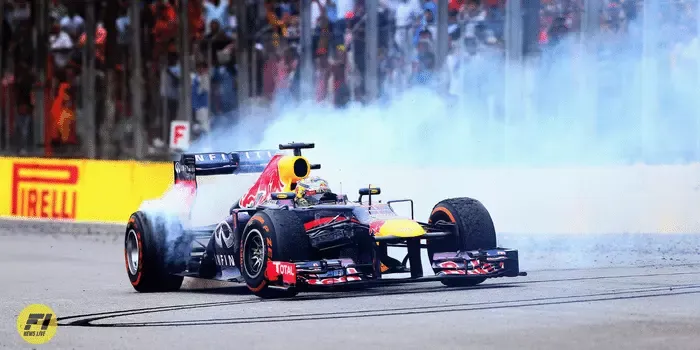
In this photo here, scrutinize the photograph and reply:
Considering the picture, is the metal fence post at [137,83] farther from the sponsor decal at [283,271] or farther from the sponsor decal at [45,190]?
the sponsor decal at [283,271]

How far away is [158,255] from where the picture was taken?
15242 mm

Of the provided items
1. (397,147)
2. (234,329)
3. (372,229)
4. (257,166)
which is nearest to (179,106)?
(397,147)

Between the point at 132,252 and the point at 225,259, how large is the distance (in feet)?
4.88

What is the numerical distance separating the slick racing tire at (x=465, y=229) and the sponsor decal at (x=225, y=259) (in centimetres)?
201

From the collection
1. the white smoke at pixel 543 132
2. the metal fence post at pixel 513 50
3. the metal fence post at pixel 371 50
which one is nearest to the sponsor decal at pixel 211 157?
the white smoke at pixel 543 132

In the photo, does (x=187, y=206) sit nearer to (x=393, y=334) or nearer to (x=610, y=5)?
(x=393, y=334)

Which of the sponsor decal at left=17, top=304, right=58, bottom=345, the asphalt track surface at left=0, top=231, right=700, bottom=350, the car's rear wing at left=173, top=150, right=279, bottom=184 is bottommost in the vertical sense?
the sponsor decal at left=17, top=304, right=58, bottom=345

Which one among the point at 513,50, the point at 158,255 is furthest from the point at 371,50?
the point at 158,255

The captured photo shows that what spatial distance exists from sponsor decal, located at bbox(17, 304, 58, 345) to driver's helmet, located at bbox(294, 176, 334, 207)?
274 cm

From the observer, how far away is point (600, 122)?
70.7 ft

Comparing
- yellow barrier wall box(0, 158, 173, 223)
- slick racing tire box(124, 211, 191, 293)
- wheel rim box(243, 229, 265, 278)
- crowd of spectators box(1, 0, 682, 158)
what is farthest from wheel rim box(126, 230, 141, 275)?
crowd of spectators box(1, 0, 682, 158)

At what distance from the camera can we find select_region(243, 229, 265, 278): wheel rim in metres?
13.9

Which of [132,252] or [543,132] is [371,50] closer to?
[543,132]

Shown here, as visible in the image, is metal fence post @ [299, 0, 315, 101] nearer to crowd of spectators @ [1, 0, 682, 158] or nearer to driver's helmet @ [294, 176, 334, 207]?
crowd of spectators @ [1, 0, 682, 158]
